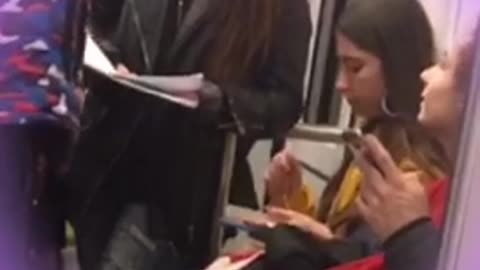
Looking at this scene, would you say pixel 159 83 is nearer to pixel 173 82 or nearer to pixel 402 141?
pixel 173 82

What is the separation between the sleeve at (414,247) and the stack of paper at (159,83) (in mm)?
188

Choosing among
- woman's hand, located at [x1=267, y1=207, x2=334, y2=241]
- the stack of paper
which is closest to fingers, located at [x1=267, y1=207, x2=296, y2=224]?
woman's hand, located at [x1=267, y1=207, x2=334, y2=241]

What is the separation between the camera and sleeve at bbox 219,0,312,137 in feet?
2.15

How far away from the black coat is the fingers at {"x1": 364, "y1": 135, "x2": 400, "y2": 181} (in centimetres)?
7

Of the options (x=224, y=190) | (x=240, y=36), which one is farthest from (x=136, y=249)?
(x=240, y=36)

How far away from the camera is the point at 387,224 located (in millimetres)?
603

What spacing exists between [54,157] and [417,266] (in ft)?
0.91

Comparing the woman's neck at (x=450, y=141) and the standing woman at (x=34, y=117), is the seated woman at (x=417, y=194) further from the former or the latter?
the standing woman at (x=34, y=117)

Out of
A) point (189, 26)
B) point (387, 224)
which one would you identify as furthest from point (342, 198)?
point (189, 26)

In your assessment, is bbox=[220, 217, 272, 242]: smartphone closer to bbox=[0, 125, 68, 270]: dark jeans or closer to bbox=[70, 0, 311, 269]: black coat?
bbox=[70, 0, 311, 269]: black coat

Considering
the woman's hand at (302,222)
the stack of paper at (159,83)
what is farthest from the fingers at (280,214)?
the stack of paper at (159,83)

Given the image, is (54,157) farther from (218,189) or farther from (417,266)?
(417,266)

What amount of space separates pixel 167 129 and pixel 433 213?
0.74 feet

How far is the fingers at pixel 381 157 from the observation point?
604 mm
